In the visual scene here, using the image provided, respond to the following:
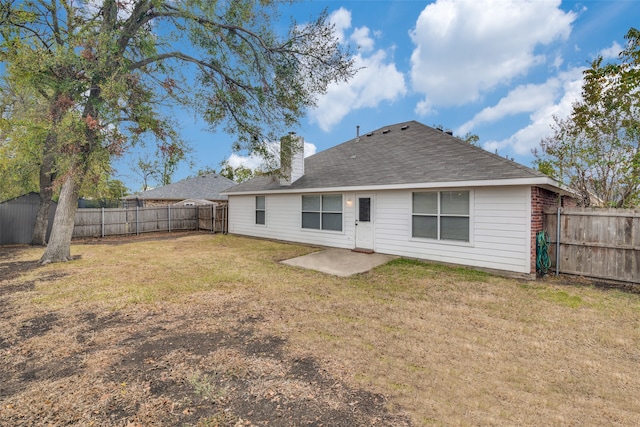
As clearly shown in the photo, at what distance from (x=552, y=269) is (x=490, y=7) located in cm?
826

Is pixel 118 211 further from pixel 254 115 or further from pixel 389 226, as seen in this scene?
pixel 389 226

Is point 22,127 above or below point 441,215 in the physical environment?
above

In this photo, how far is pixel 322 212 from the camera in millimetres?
11453

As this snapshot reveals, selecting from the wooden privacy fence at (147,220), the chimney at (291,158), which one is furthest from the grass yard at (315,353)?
the wooden privacy fence at (147,220)

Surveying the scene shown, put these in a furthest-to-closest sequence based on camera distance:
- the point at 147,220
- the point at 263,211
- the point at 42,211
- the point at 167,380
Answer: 1. the point at 147,220
2. the point at 263,211
3. the point at 42,211
4. the point at 167,380

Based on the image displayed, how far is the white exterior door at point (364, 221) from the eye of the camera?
32.5ft

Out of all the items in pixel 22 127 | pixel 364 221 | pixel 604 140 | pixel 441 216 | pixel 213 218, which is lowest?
pixel 213 218

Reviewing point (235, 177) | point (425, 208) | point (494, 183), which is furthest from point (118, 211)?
point (235, 177)

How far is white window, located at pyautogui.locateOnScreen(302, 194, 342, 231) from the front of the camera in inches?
431

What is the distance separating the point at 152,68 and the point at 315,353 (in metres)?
10.1

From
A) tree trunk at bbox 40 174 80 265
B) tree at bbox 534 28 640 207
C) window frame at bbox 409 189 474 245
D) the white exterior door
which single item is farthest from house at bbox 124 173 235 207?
tree at bbox 534 28 640 207

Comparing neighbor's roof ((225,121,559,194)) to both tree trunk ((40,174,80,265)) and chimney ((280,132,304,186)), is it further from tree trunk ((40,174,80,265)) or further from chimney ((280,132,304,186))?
tree trunk ((40,174,80,265))

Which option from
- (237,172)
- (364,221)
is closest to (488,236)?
(364,221)

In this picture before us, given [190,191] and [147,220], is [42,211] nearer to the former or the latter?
[147,220]
